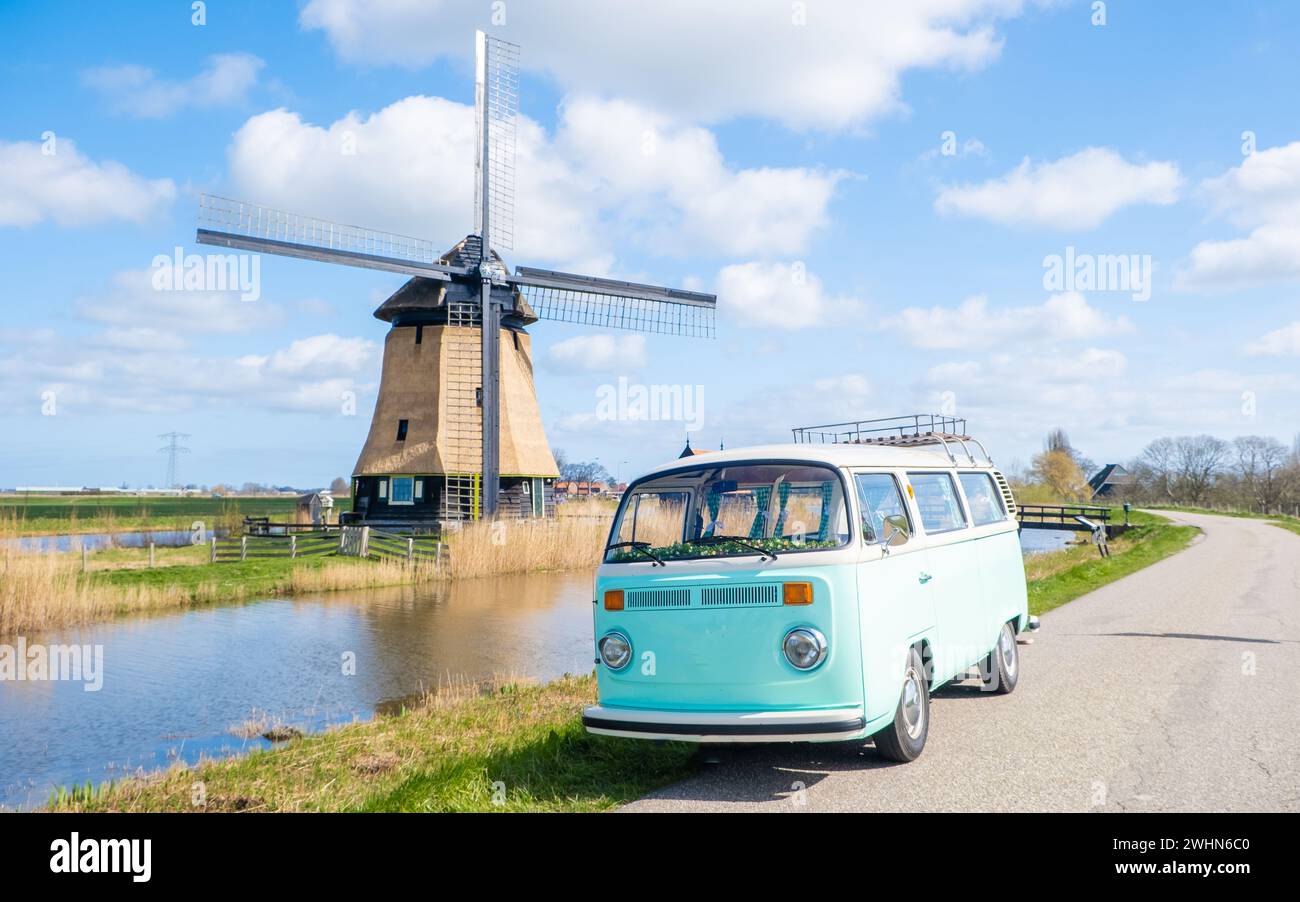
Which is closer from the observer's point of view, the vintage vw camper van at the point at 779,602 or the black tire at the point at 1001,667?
the vintage vw camper van at the point at 779,602

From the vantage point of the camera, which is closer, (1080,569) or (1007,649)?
(1007,649)

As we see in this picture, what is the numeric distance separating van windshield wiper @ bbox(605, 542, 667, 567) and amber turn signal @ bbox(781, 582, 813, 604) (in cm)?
81

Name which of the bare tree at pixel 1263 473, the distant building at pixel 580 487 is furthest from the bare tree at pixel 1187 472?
the distant building at pixel 580 487

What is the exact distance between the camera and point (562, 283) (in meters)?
→ 35.6

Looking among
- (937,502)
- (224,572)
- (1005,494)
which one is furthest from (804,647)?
(224,572)

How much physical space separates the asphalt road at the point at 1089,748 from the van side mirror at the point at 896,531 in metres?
1.41

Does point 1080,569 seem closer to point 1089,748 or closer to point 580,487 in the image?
point 1089,748

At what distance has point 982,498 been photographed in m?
8.57

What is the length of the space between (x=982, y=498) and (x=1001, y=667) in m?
1.52

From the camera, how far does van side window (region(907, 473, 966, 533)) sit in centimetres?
700

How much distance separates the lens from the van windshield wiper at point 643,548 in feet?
19.3

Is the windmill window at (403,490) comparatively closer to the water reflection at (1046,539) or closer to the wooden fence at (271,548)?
the wooden fence at (271,548)
